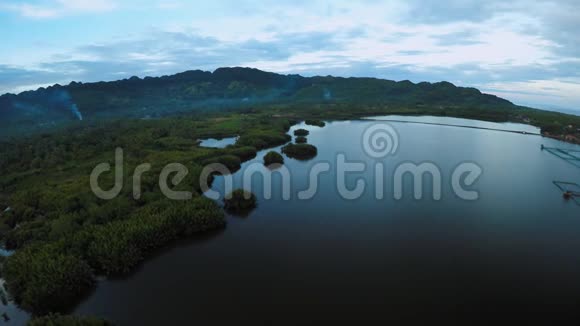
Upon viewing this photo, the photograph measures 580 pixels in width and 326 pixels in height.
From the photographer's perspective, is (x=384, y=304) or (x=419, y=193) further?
(x=419, y=193)

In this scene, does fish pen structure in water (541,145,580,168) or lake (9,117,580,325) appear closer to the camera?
lake (9,117,580,325)

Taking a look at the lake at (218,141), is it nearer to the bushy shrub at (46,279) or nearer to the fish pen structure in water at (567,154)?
the bushy shrub at (46,279)

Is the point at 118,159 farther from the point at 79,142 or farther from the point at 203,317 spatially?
the point at 203,317

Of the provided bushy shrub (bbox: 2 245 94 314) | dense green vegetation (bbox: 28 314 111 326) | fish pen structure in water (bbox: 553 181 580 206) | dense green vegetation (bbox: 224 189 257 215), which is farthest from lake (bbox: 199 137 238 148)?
fish pen structure in water (bbox: 553 181 580 206)

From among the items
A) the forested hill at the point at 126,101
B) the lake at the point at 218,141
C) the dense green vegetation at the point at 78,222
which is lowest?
the dense green vegetation at the point at 78,222

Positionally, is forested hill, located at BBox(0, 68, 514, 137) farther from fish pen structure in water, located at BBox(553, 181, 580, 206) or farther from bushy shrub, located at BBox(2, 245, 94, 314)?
bushy shrub, located at BBox(2, 245, 94, 314)

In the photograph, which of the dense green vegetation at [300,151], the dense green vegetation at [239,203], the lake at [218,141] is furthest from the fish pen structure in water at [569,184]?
the lake at [218,141]

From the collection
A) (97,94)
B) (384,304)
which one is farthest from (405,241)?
(97,94)
